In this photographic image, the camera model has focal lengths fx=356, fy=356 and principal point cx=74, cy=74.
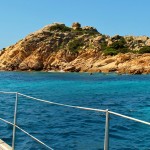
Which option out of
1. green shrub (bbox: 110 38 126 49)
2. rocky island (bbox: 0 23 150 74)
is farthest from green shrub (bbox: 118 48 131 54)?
green shrub (bbox: 110 38 126 49)

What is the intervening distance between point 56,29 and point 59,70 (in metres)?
35.1

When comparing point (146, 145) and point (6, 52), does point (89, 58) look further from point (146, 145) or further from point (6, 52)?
point (146, 145)

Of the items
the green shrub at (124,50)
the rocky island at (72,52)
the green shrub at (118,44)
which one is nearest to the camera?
the rocky island at (72,52)

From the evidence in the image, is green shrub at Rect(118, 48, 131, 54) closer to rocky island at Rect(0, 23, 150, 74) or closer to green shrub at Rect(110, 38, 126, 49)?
rocky island at Rect(0, 23, 150, 74)

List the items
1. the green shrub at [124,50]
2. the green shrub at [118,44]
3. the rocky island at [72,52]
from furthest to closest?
the green shrub at [118,44]
the green shrub at [124,50]
the rocky island at [72,52]

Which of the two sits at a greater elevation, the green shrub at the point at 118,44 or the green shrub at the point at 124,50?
the green shrub at the point at 118,44

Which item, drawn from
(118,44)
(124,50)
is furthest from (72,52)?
(124,50)

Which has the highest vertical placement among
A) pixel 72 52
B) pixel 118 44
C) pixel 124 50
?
pixel 118 44

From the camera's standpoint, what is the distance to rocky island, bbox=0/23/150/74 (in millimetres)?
109000

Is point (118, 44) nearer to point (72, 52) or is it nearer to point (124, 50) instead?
point (124, 50)

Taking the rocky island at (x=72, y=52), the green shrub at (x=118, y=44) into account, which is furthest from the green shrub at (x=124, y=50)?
the green shrub at (x=118, y=44)

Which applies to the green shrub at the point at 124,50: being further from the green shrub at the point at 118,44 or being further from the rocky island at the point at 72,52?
the green shrub at the point at 118,44

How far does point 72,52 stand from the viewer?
12544 cm

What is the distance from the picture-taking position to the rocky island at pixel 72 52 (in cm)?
10900
